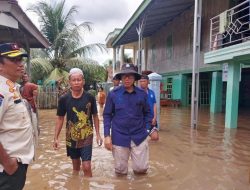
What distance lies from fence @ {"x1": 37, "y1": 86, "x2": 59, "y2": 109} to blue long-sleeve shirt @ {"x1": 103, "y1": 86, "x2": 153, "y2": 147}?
1438 centimetres

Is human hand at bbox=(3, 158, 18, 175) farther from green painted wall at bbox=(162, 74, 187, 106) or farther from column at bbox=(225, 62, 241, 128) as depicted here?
green painted wall at bbox=(162, 74, 187, 106)

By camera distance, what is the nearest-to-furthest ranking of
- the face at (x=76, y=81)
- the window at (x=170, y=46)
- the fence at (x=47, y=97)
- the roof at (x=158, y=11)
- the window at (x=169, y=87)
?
the face at (x=76, y=81) < the roof at (x=158, y=11) < the fence at (x=47, y=97) < the window at (x=170, y=46) < the window at (x=169, y=87)

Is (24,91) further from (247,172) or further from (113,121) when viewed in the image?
(247,172)

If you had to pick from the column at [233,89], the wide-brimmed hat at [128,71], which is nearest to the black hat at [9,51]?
the wide-brimmed hat at [128,71]

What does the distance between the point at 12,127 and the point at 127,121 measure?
2.62 m

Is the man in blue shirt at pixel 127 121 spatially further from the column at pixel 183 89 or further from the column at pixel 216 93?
the column at pixel 183 89

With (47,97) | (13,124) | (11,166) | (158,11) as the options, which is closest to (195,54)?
(158,11)

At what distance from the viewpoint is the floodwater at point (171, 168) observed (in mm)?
5082

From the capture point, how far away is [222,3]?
14016mm

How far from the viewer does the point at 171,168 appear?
6031 millimetres

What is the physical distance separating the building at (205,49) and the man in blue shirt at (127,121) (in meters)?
4.87

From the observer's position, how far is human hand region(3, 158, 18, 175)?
2.44m

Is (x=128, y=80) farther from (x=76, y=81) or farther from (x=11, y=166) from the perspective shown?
(x=11, y=166)

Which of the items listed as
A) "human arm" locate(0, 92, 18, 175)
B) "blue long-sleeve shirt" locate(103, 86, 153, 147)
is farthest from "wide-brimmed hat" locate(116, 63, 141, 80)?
"human arm" locate(0, 92, 18, 175)
